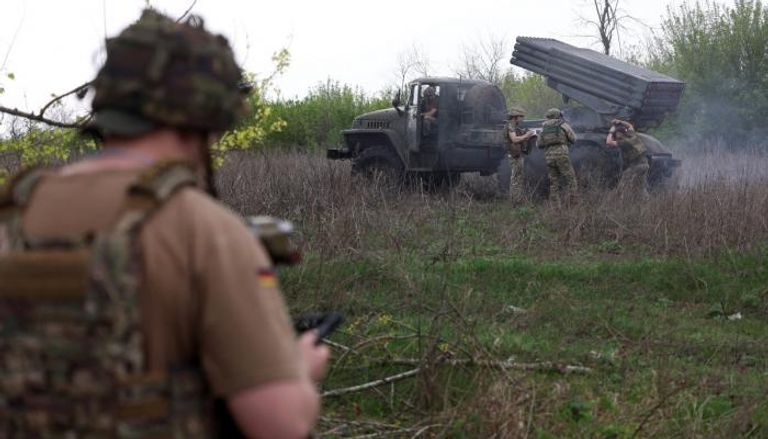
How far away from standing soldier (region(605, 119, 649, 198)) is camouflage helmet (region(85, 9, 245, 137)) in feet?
41.0

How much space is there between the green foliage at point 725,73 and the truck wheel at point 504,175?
7769 millimetres

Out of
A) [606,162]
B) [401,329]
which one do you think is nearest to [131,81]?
[401,329]

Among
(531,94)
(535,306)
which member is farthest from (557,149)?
(531,94)

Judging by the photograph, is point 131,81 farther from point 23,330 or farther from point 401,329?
point 401,329

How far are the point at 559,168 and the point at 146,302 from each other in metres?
12.6

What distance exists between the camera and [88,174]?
5.59 ft

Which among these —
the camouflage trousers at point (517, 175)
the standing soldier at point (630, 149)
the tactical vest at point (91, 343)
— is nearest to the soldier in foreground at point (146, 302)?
the tactical vest at point (91, 343)

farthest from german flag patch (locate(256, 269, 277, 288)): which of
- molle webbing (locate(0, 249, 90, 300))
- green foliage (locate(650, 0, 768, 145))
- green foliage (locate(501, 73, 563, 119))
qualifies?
green foliage (locate(501, 73, 563, 119))

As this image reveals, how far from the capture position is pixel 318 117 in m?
25.1

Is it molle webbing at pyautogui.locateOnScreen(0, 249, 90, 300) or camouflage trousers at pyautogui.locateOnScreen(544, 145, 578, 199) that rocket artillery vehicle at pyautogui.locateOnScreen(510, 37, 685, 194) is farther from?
molle webbing at pyautogui.locateOnScreen(0, 249, 90, 300)

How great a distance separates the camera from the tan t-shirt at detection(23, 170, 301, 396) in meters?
1.60

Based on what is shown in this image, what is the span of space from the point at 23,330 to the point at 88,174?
0.87ft

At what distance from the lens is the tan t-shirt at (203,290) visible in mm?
1598

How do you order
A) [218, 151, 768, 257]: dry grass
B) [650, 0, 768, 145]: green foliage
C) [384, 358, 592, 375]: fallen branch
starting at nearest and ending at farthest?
[384, 358, 592, 375]: fallen branch, [218, 151, 768, 257]: dry grass, [650, 0, 768, 145]: green foliage
